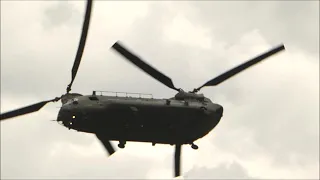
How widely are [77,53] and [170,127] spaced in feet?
31.0

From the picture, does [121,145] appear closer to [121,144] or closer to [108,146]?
[121,144]

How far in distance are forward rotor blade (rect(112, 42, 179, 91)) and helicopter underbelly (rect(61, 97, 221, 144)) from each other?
2914mm

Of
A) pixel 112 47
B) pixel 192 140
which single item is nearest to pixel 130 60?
pixel 112 47

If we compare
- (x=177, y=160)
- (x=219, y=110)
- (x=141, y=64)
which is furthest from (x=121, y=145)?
(x=219, y=110)

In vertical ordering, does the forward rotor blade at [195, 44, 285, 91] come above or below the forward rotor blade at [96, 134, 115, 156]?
above

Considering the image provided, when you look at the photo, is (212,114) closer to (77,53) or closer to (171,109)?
(171,109)

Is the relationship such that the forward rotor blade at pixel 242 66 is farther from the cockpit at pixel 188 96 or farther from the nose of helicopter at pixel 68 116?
the nose of helicopter at pixel 68 116

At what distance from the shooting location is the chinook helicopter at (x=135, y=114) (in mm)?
52375

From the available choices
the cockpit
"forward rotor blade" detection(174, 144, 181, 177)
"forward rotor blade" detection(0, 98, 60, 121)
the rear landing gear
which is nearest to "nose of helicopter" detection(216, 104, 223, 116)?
the cockpit

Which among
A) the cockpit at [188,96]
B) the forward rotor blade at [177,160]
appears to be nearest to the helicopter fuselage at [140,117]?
the cockpit at [188,96]

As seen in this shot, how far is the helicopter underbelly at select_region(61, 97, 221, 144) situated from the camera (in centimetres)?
5241

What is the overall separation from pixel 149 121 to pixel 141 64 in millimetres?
4699

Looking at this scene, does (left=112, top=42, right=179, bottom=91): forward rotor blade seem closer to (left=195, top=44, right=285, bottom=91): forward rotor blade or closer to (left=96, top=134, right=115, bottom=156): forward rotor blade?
(left=195, top=44, right=285, bottom=91): forward rotor blade

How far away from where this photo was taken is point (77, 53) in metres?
52.9
